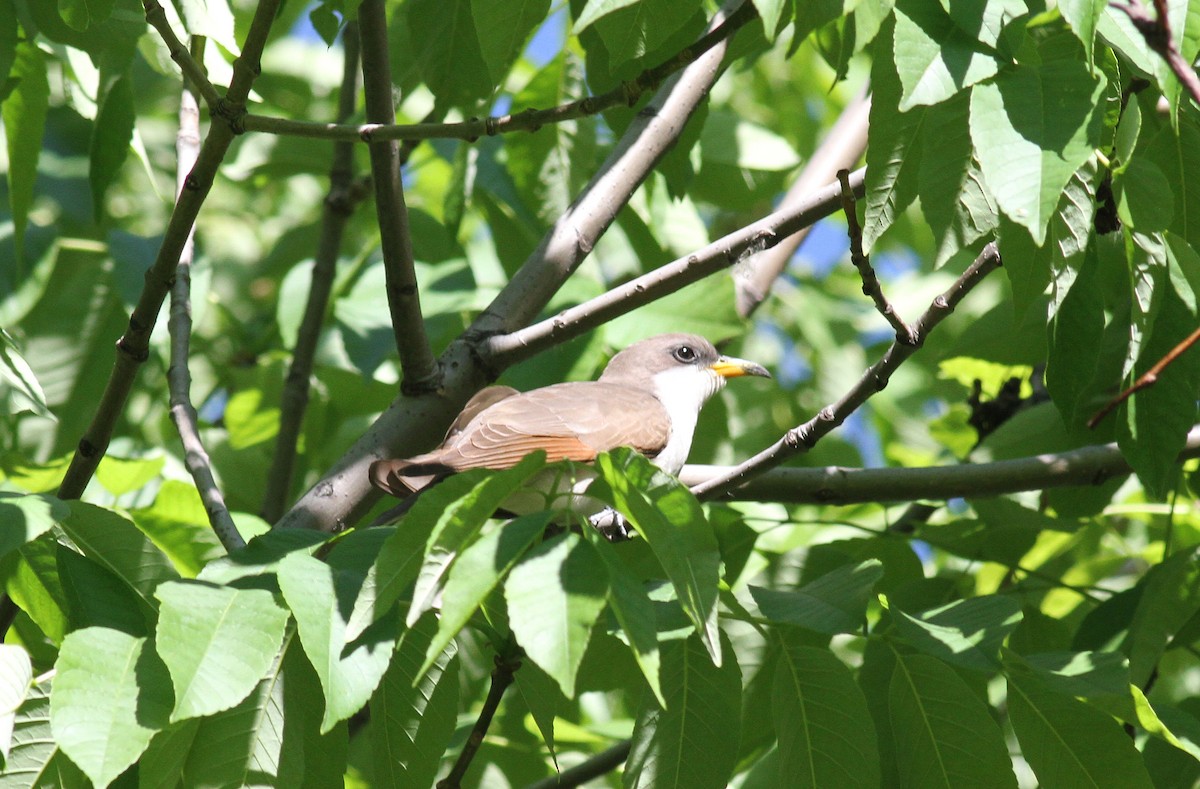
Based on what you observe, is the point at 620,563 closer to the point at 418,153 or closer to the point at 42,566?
the point at 42,566

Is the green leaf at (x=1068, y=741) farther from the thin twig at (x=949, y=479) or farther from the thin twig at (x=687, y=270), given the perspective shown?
the thin twig at (x=687, y=270)

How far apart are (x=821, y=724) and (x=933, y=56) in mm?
1433

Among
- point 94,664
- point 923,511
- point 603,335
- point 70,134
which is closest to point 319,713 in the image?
point 94,664

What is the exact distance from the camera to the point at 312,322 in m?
5.02

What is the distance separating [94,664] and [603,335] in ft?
7.93

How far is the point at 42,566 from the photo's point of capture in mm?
2752

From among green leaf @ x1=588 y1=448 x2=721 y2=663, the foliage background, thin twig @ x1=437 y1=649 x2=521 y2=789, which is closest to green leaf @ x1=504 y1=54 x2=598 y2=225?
the foliage background

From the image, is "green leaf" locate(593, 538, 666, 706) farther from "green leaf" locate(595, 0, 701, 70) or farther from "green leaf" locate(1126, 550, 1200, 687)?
"green leaf" locate(1126, 550, 1200, 687)

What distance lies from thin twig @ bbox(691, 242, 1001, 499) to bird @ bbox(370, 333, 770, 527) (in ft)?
1.19

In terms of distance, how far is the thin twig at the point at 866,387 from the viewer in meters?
2.78

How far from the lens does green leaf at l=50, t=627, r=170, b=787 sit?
2109 mm

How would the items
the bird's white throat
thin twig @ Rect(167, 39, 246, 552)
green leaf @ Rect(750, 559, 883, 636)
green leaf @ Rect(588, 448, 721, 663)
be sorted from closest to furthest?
green leaf @ Rect(588, 448, 721, 663), green leaf @ Rect(750, 559, 883, 636), thin twig @ Rect(167, 39, 246, 552), the bird's white throat

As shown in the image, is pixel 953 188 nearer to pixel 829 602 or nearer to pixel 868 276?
pixel 868 276

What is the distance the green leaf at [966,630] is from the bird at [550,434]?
86cm
